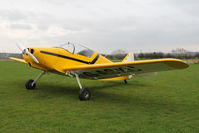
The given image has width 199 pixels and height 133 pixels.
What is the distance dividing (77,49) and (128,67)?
2100 millimetres

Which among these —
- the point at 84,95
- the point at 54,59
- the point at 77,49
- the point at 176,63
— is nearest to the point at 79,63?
the point at 77,49

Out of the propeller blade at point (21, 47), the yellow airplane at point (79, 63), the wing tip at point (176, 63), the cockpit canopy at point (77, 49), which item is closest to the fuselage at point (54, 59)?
the yellow airplane at point (79, 63)

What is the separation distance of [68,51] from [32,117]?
2.97 m

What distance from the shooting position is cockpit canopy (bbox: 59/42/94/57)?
6.18 metres

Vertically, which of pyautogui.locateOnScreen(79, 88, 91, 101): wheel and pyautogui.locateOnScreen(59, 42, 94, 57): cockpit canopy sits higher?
pyautogui.locateOnScreen(59, 42, 94, 57): cockpit canopy

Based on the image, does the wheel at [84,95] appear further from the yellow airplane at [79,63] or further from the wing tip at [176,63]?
the wing tip at [176,63]

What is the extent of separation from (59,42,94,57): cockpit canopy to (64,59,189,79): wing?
77 cm

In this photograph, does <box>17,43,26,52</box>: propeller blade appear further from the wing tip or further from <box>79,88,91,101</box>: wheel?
the wing tip

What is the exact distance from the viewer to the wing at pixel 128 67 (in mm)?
4234

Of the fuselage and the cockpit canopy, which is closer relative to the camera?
the fuselage

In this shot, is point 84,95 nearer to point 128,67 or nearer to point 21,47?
point 128,67

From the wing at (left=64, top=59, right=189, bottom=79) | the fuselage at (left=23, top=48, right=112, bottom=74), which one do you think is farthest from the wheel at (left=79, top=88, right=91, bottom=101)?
the fuselage at (left=23, top=48, right=112, bottom=74)

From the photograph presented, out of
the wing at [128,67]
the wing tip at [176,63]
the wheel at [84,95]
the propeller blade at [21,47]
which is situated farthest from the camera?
the propeller blade at [21,47]

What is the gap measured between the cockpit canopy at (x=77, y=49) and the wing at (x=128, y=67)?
77 centimetres
